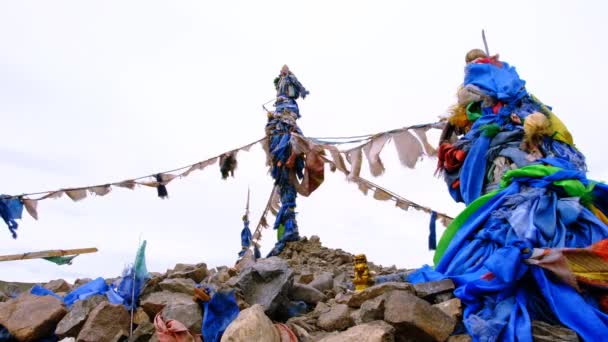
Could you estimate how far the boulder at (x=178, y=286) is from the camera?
4.35 metres

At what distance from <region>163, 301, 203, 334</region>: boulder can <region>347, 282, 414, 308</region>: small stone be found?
3.82 ft

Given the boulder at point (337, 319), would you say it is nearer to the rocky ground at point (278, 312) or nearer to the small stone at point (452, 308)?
the rocky ground at point (278, 312)

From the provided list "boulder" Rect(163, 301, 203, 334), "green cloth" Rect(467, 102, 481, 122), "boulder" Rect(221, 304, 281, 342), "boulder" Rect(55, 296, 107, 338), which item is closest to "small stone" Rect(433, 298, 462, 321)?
"boulder" Rect(221, 304, 281, 342)

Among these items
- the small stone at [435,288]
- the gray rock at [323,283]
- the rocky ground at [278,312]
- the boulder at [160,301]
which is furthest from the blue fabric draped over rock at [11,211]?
the small stone at [435,288]

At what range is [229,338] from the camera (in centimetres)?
332

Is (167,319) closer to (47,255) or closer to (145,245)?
(145,245)

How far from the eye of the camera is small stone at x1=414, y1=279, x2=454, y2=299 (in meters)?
3.56

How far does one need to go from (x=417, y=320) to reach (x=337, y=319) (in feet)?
2.15

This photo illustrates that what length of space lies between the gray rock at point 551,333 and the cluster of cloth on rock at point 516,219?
0.06 meters

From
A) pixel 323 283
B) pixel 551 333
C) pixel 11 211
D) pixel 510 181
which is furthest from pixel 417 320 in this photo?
pixel 11 211

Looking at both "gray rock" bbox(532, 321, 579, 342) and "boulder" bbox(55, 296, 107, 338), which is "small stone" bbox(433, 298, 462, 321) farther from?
"boulder" bbox(55, 296, 107, 338)

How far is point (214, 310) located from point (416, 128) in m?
3.78

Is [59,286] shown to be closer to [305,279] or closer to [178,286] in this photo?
[178,286]

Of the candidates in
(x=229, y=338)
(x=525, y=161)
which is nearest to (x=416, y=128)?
(x=525, y=161)
